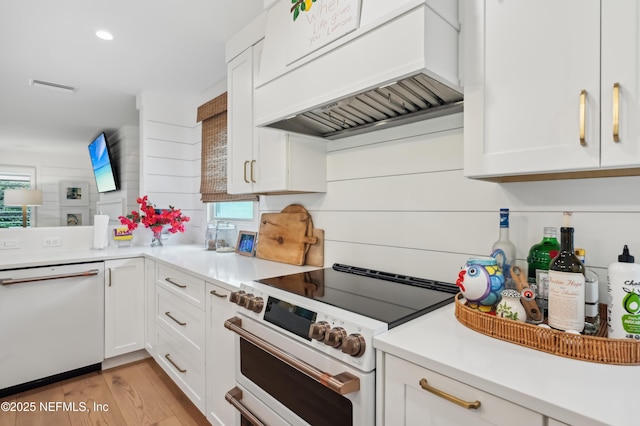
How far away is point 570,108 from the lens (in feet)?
2.75

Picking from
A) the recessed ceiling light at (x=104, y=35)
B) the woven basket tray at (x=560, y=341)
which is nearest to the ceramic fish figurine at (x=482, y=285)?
the woven basket tray at (x=560, y=341)

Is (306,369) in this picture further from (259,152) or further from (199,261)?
(199,261)

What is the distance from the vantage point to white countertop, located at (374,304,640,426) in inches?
23.2

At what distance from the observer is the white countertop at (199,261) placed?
176 centimetres

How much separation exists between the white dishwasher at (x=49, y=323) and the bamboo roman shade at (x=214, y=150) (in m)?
1.05

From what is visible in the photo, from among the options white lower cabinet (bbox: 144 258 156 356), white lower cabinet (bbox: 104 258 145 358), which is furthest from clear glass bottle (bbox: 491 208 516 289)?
white lower cabinet (bbox: 104 258 145 358)

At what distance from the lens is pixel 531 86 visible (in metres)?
0.90

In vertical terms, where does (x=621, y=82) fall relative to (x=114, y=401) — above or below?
above

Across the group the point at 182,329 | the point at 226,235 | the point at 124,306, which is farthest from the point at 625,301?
the point at 124,306

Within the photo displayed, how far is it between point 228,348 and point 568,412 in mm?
1384

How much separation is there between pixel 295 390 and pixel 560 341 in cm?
82

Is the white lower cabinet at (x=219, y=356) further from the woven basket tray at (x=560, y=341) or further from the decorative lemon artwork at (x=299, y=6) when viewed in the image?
the decorative lemon artwork at (x=299, y=6)

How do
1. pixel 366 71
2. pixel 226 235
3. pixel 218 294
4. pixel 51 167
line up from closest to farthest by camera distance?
pixel 366 71, pixel 218 294, pixel 226 235, pixel 51 167

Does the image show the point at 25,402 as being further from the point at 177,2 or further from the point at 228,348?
the point at 177,2
